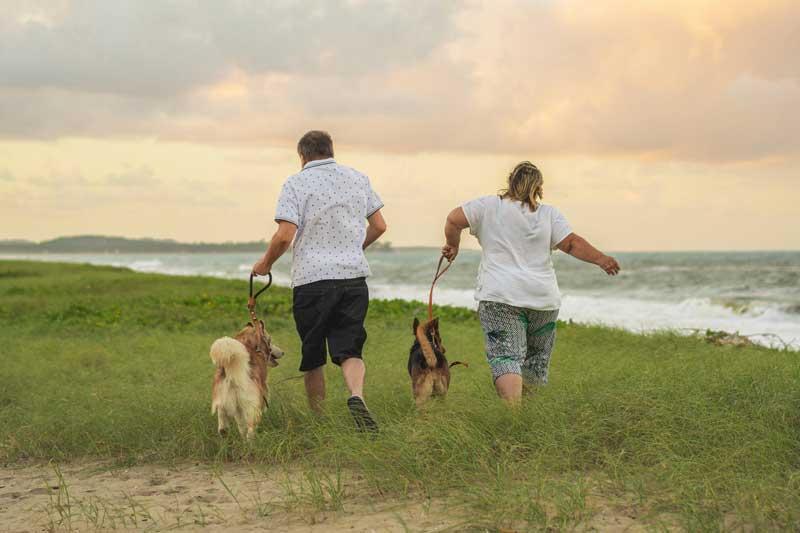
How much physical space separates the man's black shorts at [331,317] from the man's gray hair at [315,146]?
91 cm

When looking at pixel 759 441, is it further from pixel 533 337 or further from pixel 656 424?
pixel 533 337

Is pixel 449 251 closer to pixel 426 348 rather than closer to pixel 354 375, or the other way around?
pixel 426 348

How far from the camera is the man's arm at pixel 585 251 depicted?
5402 mm

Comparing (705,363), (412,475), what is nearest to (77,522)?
(412,475)

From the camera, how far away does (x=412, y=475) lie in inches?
174

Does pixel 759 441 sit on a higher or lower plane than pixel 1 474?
higher

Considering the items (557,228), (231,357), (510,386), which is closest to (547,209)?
(557,228)

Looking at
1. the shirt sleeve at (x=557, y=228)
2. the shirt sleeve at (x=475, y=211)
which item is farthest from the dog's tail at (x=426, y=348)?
the shirt sleeve at (x=557, y=228)

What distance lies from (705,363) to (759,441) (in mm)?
3127

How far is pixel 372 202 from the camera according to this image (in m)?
5.96

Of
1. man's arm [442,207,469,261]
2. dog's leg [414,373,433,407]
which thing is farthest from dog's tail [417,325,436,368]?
man's arm [442,207,469,261]

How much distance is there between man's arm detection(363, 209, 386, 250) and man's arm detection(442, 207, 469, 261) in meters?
0.56

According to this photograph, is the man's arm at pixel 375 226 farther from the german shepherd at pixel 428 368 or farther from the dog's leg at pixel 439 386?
the dog's leg at pixel 439 386

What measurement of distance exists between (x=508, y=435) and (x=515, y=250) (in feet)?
3.99
